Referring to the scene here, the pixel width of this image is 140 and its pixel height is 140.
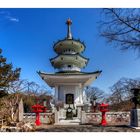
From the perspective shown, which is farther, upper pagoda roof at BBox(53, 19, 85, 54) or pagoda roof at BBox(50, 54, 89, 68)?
upper pagoda roof at BBox(53, 19, 85, 54)

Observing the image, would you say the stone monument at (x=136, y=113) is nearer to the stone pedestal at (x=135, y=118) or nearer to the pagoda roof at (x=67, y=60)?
the stone pedestal at (x=135, y=118)

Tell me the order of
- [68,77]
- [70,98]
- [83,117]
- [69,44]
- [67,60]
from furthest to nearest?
1. [69,44]
2. [67,60]
3. [70,98]
4. [68,77]
5. [83,117]

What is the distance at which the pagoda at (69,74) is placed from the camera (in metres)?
10.3

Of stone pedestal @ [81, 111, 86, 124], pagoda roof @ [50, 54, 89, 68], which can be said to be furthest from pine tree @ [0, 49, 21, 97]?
pagoda roof @ [50, 54, 89, 68]

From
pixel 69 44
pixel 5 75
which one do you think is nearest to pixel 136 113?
pixel 5 75

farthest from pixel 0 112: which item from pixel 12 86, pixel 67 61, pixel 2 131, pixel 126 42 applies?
pixel 67 61

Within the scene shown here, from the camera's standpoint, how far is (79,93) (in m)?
10.7

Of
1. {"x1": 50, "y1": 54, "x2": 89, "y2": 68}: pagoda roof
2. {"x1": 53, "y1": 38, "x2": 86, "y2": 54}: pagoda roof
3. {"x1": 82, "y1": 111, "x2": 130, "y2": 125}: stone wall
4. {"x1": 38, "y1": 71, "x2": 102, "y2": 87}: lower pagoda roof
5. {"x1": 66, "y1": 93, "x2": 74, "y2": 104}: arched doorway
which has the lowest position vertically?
{"x1": 82, "y1": 111, "x2": 130, "y2": 125}: stone wall

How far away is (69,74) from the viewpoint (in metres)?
10.2

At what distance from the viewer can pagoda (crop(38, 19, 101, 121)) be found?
1030cm

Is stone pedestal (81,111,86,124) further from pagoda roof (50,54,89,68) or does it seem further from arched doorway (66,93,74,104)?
pagoda roof (50,54,89,68)

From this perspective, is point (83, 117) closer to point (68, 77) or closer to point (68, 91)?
point (68, 77)
